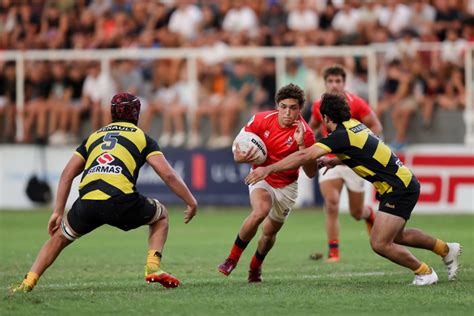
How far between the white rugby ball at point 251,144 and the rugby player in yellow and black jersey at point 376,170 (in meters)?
0.65

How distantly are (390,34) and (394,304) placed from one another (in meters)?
15.4

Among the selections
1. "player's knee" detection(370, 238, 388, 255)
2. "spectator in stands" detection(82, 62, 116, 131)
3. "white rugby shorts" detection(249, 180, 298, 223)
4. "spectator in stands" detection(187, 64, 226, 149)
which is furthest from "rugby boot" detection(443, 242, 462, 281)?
"spectator in stands" detection(82, 62, 116, 131)

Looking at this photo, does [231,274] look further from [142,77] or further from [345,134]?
[142,77]

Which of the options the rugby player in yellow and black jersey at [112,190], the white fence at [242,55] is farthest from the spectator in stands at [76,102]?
the rugby player in yellow and black jersey at [112,190]

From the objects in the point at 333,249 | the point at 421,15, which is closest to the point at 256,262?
the point at 333,249

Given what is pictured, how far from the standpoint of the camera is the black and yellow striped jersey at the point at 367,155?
10625mm

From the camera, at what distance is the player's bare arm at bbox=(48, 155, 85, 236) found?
10289 millimetres

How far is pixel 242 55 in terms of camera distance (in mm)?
24203

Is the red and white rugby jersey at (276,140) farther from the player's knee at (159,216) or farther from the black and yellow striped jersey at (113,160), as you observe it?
the black and yellow striped jersey at (113,160)

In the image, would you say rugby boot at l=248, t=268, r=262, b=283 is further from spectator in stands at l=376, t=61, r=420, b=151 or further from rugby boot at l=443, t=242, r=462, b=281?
spectator in stands at l=376, t=61, r=420, b=151

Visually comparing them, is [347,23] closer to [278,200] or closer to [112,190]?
[278,200]

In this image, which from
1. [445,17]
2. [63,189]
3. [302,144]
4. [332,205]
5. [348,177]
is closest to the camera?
[63,189]

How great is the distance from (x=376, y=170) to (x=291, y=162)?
917mm

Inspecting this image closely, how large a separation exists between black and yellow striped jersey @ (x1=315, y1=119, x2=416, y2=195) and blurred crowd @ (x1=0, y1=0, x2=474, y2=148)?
12283mm
